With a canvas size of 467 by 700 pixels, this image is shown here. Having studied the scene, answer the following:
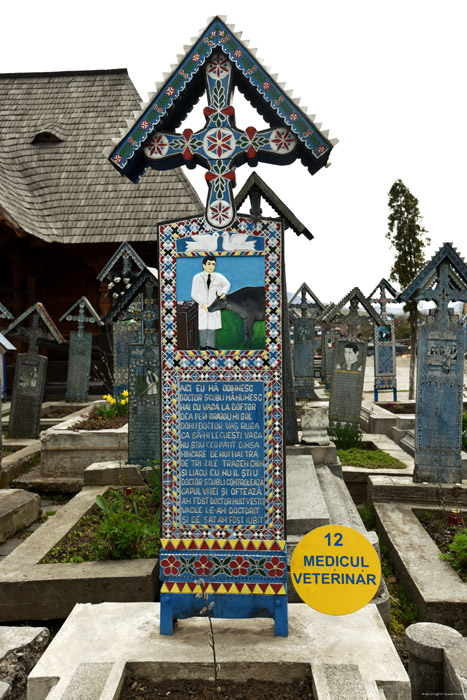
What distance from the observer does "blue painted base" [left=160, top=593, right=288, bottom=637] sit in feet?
9.54

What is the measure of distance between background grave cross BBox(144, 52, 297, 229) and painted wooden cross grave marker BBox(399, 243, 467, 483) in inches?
148

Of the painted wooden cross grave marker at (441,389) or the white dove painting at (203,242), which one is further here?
the painted wooden cross grave marker at (441,389)

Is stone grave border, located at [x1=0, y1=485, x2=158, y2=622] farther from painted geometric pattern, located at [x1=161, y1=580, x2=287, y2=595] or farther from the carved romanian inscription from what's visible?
the carved romanian inscription

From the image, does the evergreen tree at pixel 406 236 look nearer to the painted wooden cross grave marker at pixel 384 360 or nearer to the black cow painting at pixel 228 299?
the painted wooden cross grave marker at pixel 384 360

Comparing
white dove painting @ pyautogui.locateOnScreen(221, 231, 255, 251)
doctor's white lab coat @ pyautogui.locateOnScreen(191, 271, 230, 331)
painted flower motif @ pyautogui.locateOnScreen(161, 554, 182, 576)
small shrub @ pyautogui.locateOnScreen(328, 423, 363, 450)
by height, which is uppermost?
white dove painting @ pyautogui.locateOnScreen(221, 231, 255, 251)

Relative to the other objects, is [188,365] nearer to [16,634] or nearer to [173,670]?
[173,670]

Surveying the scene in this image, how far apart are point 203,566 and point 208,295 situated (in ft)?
5.01

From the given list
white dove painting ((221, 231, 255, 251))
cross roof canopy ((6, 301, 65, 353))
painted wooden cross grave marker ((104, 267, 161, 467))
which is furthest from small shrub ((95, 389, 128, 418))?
white dove painting ((221, 231, 255, 251))

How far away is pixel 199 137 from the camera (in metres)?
3.05

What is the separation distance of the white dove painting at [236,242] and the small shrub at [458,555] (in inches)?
122

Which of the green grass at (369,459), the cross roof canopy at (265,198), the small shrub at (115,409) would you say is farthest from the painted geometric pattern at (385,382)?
the cross roof canopy at (265,198)

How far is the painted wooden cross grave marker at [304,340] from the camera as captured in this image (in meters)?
13.9

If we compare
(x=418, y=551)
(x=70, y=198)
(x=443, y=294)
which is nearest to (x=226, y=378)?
(x=418, y=551)

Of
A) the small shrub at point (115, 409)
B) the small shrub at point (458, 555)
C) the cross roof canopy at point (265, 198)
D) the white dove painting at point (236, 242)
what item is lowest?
the small shrub at point (458, 555)
